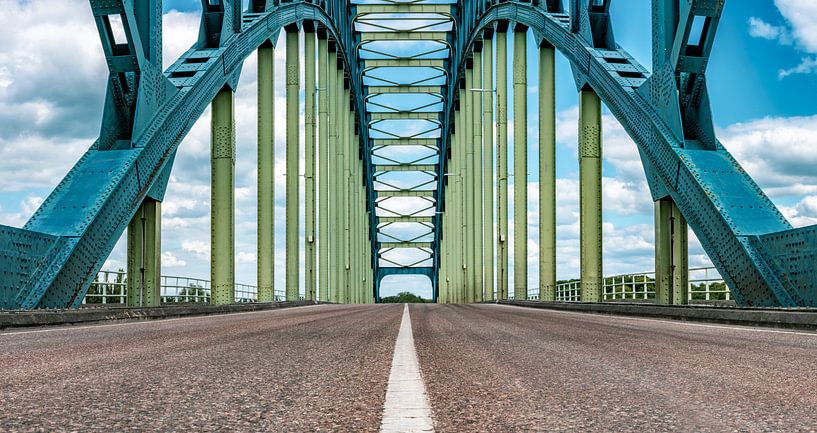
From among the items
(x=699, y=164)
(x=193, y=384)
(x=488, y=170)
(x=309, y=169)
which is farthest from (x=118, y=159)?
(x=488, y=170)

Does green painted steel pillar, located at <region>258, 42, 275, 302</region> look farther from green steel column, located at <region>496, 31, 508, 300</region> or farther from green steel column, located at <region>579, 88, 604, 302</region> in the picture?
green steel column, located at <region>496, 31, 508, 300</region>

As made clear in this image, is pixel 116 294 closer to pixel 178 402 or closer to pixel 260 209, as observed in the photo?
pixel 260 209

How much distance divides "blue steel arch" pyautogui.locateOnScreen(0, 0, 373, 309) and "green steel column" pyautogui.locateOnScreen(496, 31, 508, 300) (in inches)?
650

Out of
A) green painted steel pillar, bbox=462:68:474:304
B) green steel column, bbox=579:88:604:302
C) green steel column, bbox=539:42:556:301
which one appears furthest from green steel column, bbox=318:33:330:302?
green steel column, bbox=579:88:604:302

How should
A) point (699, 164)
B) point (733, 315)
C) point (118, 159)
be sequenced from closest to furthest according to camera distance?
point (733, 315), point (699, 164), point (118, 159)

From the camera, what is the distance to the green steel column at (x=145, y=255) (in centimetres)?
1633

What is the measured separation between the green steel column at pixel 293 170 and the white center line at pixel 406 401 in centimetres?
2403

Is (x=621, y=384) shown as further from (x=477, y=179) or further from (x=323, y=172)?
(x=477, y=179)

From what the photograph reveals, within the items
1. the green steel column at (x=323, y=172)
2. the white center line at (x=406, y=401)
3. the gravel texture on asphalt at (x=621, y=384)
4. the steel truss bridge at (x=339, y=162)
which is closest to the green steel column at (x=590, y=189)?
the steel truss bridge at (x=339, y=162)

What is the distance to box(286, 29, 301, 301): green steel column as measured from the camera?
95.8ft

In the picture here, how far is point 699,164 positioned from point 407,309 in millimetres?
8785

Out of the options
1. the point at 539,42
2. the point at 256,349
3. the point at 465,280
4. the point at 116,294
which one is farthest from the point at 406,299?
the point at 256,349

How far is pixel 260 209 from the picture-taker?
2600 cm

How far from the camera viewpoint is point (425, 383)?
4102 mm
